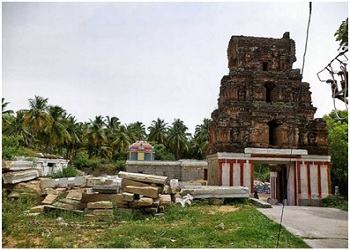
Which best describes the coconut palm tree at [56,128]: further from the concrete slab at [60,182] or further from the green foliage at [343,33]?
the green foliage at [343,33]

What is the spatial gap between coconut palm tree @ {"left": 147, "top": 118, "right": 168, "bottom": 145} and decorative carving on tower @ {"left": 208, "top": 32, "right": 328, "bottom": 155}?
3222 cm

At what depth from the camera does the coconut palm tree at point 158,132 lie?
5569cm

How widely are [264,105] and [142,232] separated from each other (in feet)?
47.6

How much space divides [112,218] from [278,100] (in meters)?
14.7

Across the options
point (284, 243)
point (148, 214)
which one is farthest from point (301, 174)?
point (284, 243)

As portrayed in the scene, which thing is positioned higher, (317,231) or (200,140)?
(200,140)

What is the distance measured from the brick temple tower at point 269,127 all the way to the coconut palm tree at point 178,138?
3027 centimetres

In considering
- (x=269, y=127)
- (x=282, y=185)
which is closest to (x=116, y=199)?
(x=269, y=127)

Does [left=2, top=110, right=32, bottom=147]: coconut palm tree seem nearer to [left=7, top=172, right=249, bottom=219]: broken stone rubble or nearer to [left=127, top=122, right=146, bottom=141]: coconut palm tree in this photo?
[left=127, top=122, right=146, bottom=141]: coconut palm tree

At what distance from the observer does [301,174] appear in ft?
65.5

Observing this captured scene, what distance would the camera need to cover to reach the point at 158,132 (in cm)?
5603

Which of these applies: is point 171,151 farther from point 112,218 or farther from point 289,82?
point 112,218

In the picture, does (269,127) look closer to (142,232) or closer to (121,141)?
(142,232)

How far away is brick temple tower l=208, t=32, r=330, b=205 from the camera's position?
1986cm
